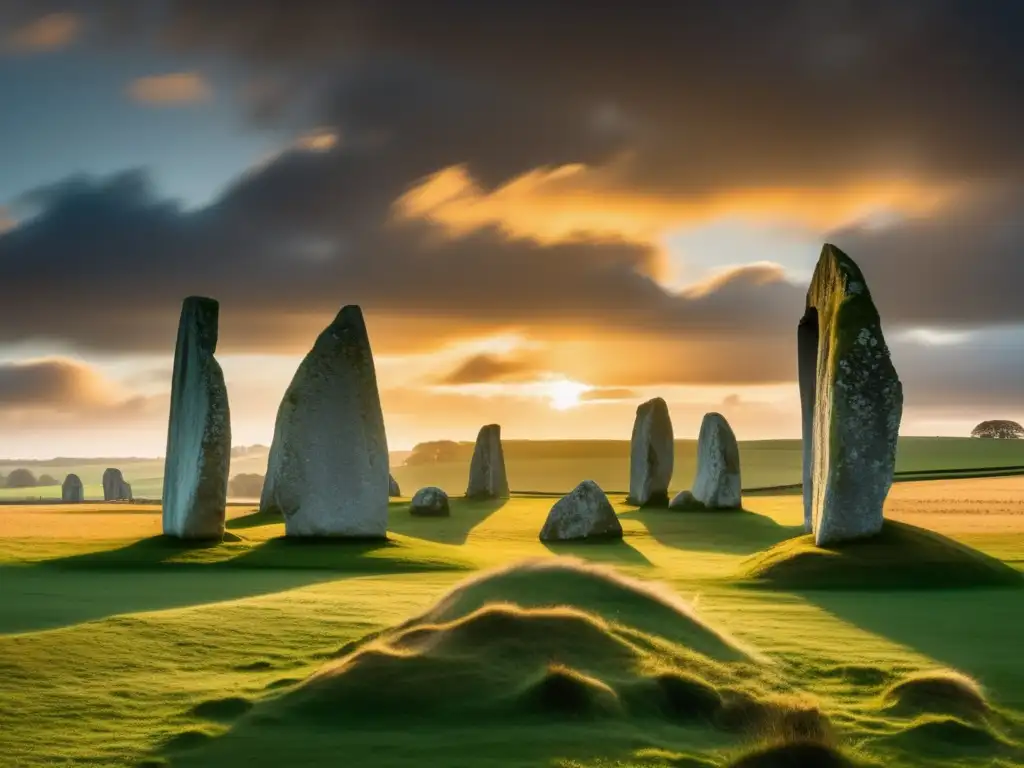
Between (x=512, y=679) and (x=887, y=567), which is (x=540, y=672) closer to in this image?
(x=512, y=679)

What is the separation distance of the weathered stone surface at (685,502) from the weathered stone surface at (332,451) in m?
18.5

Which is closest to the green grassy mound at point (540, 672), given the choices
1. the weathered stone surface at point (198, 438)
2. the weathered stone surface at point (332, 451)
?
the weathered stone surface at point (198, 438)

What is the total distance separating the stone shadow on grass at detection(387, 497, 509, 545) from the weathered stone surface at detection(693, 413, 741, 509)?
26.5ft

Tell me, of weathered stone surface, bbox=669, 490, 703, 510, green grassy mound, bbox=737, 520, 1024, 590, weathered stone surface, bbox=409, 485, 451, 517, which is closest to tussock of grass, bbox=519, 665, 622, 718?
green grassy mound, bbox=737, 520, 1024, 590

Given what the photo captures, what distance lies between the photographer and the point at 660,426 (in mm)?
49812

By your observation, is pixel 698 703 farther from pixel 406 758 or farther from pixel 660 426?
pixel 660 426

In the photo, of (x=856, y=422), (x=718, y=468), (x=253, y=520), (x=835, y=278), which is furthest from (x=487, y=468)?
(x=856, y=422)

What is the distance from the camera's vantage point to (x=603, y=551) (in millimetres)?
31281

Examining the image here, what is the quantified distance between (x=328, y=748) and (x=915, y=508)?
146 feet

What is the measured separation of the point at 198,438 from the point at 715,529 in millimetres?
17804

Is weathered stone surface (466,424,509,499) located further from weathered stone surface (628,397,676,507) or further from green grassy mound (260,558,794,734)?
green grassy mound (260,558,794,734)

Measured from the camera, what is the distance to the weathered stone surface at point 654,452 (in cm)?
4984

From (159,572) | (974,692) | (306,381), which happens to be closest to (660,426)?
(306,381)

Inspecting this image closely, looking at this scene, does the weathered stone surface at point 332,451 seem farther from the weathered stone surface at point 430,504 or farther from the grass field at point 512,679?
the weathered stone surface at point 430,504
